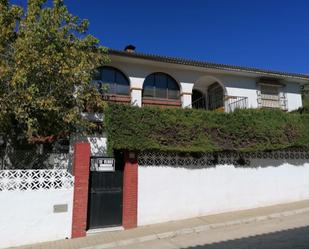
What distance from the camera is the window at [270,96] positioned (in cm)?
1766

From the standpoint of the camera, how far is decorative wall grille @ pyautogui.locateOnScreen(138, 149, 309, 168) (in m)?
9.56

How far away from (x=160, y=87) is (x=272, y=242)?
35.0 ft

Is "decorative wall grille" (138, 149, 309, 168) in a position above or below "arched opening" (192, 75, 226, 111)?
below

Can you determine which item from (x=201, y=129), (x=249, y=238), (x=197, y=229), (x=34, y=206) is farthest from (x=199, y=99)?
(x=34, y=206)

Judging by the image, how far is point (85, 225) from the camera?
27.1ft

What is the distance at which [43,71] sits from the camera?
8.83 meters

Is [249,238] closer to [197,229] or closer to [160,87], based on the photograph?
[197,229]

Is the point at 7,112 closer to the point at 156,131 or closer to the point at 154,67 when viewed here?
the point at 156,131

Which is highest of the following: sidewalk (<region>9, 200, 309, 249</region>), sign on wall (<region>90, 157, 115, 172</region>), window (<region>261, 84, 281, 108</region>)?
window (<region>261, 84, 281, 108</region>)

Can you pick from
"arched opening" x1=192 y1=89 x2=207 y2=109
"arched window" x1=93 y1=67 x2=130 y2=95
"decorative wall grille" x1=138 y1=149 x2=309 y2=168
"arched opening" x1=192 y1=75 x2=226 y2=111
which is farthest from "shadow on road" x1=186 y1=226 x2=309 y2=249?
"arched opening" x1=192 y1=89 x2=207 y2=109

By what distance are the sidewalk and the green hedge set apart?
2.25 meters

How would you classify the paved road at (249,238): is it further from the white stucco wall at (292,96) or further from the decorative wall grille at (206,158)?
the white stucco wall at (292,96)

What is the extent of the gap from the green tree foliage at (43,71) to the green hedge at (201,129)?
151 cm

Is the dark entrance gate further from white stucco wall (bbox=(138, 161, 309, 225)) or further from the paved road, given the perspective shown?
the paved road
